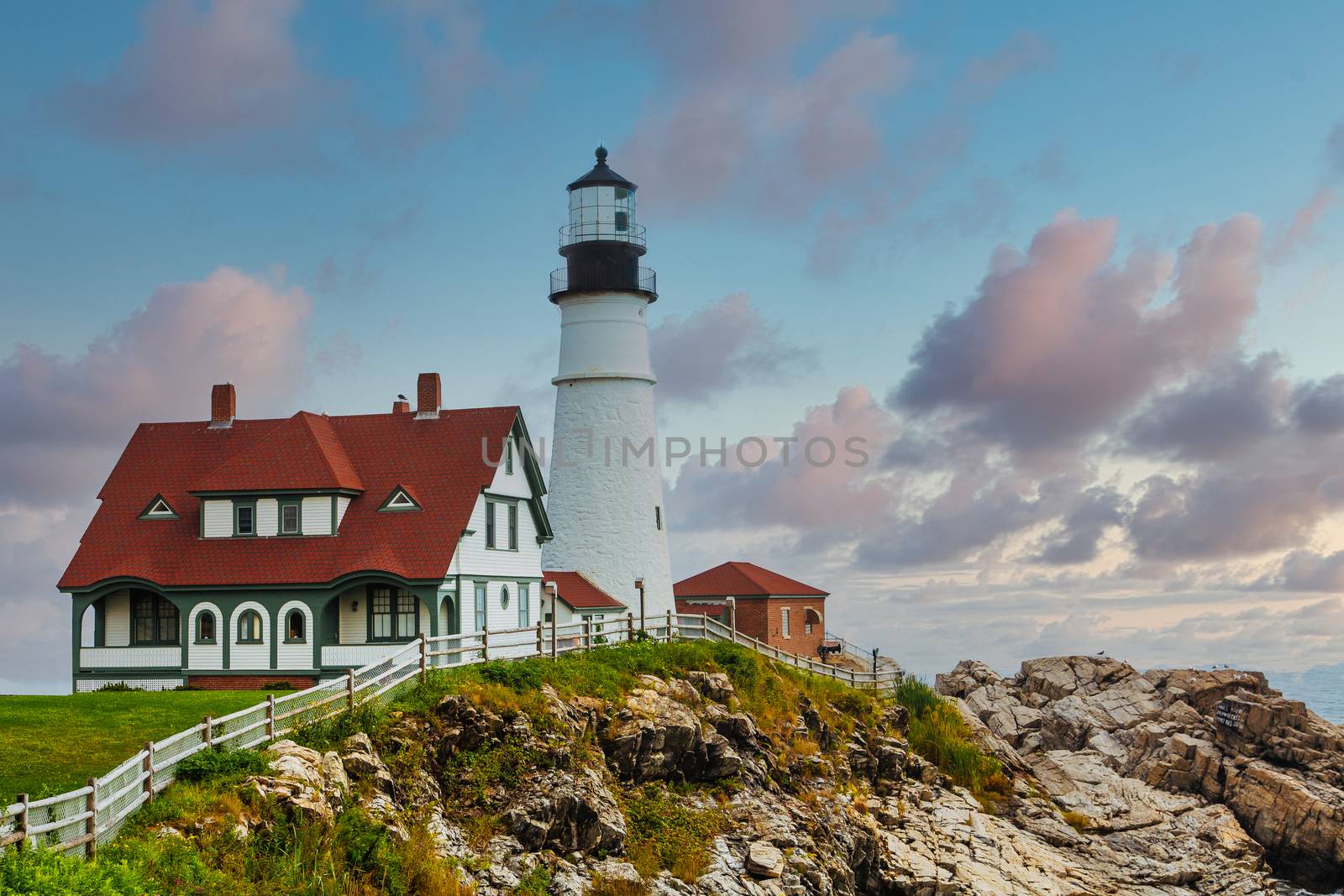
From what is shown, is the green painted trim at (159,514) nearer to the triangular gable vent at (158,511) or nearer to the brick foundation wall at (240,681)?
the triangular gable vent at (158,511)

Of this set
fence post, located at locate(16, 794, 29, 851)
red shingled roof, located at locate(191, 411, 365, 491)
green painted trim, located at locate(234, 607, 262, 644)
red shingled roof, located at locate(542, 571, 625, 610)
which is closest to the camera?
fence post, located at locate(16, 794, 29, 851)

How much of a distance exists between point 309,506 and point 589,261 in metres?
12.7

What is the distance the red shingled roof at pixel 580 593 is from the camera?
130ft

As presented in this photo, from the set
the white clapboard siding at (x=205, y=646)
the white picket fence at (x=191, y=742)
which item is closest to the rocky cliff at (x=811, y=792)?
the white picket fence at (x=191, y=742)

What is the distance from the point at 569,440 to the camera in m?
42.0

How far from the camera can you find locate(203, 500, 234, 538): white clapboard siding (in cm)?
3484

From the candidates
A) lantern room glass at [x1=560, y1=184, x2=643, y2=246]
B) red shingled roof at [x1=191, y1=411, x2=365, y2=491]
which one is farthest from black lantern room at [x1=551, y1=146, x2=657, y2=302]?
red shingled roof at [x1=191, y1=411, x2=365, y2=491]

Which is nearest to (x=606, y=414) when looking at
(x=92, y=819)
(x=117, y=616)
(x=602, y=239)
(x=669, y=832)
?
(x=602, y=239)

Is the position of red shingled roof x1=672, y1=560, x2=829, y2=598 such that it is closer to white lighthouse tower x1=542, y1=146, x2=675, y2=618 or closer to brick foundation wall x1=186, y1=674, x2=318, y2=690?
white lighthouse tower x1=542, y1=146, x2=675, y2=618

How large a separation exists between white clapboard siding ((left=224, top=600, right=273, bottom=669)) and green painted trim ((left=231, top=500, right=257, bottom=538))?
2.03 m

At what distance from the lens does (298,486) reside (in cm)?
3438

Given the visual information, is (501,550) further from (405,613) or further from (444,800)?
(444,800)

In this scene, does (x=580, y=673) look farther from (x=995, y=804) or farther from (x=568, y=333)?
(x=568, y=333)

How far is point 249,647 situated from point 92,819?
1865cm
